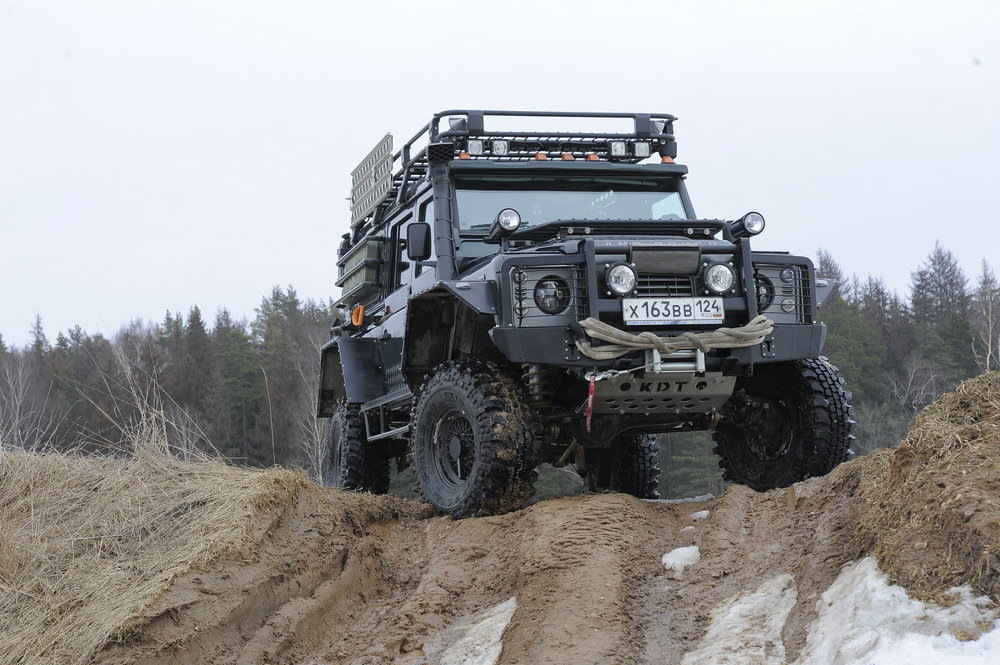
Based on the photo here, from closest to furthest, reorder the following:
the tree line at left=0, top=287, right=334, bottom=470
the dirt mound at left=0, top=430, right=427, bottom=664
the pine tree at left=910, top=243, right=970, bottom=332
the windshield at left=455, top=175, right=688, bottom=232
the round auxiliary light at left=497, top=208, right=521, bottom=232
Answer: the dirt mound at left=0, top=430, right=427, bottom=664 → the round auxiliary light at left=497, top=208, right=521, bottom=232 → the windshield at left=455, top=175, right=688, bottom=232 → the tree line at left=0, top=287, right=334, bottom=470 → the pine tree at left=910, top=243, right=970, bottom=332

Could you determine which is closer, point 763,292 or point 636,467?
point 763,292

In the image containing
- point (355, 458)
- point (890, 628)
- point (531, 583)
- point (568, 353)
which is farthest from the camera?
point (355, 458)

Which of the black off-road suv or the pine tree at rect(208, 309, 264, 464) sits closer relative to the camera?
the black off-road suv

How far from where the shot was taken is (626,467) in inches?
351

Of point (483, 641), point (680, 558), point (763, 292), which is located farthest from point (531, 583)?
point (763, 292)

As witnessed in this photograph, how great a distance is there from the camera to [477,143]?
7.81 m

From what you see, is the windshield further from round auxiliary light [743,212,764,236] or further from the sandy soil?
the sandy soil

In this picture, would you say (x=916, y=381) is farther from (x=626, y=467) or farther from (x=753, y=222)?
(x=753, y=222)

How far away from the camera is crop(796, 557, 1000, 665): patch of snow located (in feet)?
10.6

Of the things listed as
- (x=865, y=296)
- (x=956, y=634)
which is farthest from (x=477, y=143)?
(x=865, y=296)

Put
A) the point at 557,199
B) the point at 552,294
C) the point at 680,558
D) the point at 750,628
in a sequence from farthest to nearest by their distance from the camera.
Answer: the point at 557,199, the point at 552,294, the point at 680,558, the point at 750,628

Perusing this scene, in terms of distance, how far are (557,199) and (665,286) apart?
185 cm

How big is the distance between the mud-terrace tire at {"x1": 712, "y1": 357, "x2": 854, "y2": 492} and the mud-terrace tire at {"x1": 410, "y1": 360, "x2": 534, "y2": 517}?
1609mm

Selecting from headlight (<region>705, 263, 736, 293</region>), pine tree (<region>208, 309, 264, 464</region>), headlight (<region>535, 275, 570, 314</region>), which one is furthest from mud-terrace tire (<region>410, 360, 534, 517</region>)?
pine tree (<region>208, 309, 264, 464</region>)
